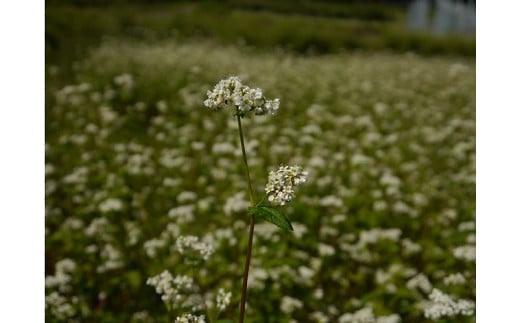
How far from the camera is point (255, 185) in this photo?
470 cm

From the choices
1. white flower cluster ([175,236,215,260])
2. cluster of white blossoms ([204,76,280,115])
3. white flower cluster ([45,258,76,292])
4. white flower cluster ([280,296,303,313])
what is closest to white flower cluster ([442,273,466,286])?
white flower cluster ([280,296,303,313])

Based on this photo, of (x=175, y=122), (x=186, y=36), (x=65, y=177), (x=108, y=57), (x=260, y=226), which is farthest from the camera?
(x=186, y=36)

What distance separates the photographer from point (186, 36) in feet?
39.1

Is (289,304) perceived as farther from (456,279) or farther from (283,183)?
(283,183)

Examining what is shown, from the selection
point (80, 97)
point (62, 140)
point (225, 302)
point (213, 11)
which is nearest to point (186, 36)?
point (213, 11)

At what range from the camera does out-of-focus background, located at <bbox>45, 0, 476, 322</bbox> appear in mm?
3250

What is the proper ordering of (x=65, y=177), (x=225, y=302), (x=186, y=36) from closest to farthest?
1. (x=225, y=302)
2. (x=65, y=177)
3. (x=186, y=36)

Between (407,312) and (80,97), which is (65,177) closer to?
(80,97)

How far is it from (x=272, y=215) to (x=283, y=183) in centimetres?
11

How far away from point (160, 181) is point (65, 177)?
904 mm

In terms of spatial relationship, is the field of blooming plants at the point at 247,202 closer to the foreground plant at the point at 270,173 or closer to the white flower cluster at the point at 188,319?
the white flower cluster at the point at 188,319

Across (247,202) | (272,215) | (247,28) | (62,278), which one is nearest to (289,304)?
(247,202)

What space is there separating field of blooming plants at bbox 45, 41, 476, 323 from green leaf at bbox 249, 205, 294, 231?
0.51 m

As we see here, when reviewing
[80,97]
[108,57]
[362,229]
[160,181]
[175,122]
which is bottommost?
[362,229]
